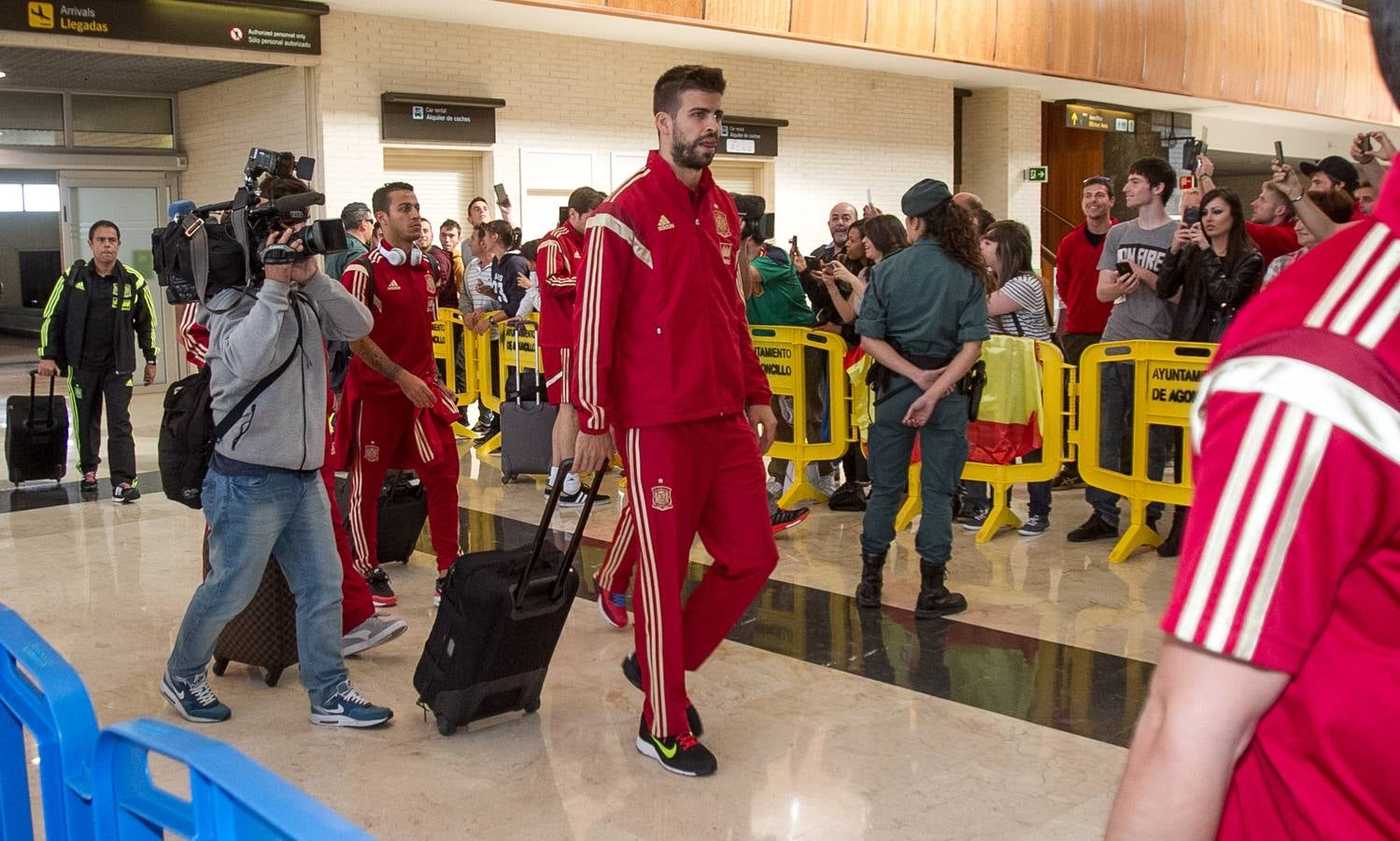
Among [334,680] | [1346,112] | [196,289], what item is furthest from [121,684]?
[1346,112]

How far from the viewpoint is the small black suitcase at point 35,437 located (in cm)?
887

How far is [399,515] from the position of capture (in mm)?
6492

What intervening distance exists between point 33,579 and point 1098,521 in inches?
217

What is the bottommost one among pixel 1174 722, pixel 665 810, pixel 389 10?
pixel 665 810

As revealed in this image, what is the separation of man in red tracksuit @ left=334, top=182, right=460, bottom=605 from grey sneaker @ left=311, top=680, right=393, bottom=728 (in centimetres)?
140

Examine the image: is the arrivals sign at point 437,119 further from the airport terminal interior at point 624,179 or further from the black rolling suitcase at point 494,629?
the black rolling suitcase at point 494,629

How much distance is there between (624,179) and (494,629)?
232cm

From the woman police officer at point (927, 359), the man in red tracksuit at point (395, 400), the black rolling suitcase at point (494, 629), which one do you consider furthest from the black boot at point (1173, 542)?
the black rolling suitcase at point (494, 629)

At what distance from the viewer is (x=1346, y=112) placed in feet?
80.4

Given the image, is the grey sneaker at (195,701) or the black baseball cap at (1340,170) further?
the black baseball cap at (1340,170)

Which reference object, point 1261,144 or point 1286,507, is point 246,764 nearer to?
point 1286,507

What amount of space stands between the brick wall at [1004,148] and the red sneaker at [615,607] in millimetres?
16574

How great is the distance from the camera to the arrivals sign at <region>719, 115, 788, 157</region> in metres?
17.4

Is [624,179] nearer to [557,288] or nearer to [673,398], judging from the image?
[557,288]
